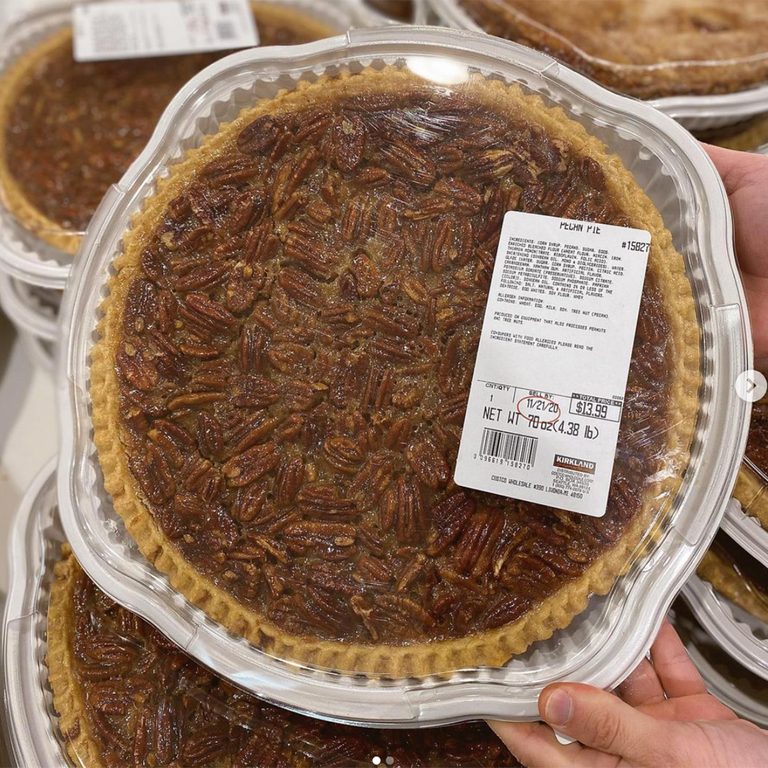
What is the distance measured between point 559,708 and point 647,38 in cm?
222

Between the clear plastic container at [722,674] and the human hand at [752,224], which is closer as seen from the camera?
the human hand at [752,224]

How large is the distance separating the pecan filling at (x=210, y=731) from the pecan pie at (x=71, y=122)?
4.63 ft

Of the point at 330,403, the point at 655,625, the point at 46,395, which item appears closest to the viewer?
the point at 655,625

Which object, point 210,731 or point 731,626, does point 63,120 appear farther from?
point 731,626

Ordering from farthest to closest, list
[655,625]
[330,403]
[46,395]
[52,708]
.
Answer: [46,395]
[52,708]
[330,403]
[655,625]

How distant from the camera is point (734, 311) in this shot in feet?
4.69

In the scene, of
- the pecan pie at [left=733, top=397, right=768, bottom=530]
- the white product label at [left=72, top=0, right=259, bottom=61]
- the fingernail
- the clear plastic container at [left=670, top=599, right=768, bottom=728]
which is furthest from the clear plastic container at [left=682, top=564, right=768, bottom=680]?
the white product label at [left=72, top=0, right=259, bottom=61]

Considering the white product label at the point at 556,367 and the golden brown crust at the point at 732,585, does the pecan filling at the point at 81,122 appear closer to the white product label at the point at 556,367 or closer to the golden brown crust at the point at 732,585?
the white product label at the point at 556,367

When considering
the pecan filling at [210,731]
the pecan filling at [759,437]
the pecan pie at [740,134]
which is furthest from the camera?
the pecan pie at [740,134]

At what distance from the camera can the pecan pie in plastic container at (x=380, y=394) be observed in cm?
140

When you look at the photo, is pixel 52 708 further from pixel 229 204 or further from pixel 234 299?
pixel 229 204

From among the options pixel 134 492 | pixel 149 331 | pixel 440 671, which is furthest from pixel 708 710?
pixel 149 331

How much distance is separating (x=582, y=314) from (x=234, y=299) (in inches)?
29.8

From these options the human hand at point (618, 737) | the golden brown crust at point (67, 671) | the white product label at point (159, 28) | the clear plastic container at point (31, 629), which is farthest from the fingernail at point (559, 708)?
the white product label at point (159, 28)
